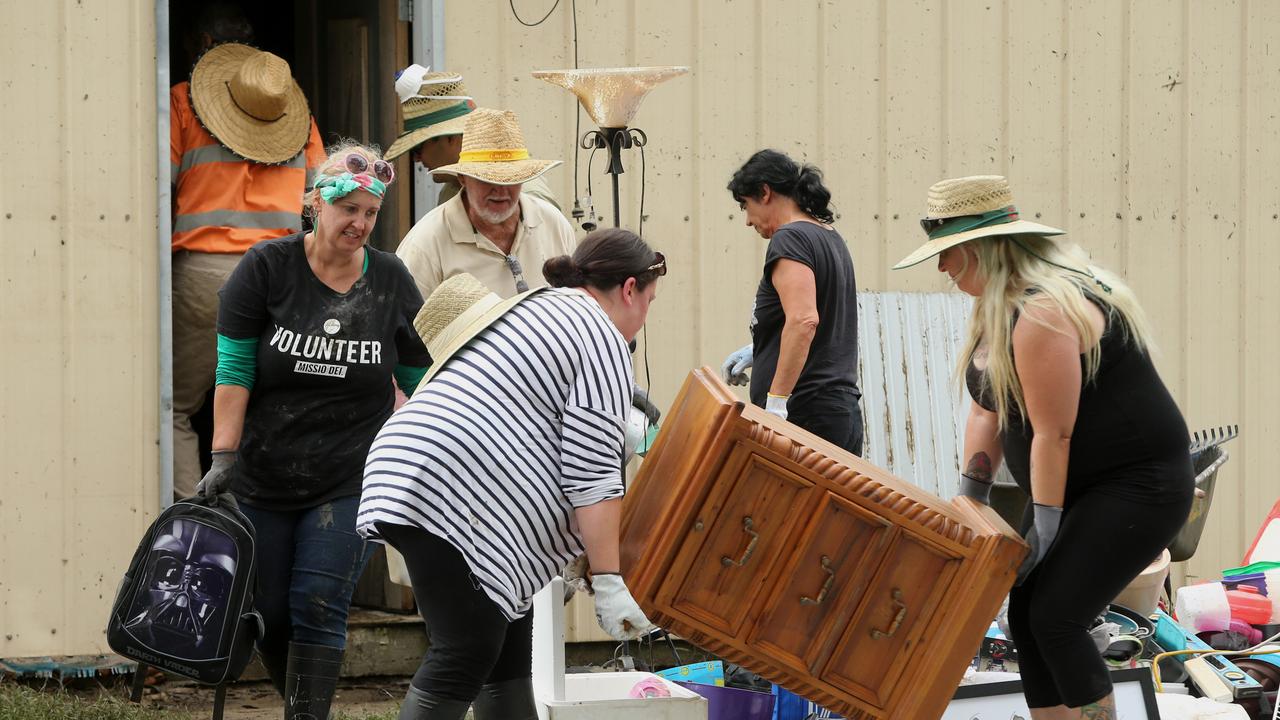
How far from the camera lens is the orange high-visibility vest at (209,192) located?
18.6 feet

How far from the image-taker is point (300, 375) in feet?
13.2

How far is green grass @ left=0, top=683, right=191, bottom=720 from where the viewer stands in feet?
15.0

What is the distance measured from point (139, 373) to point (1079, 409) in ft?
10.5

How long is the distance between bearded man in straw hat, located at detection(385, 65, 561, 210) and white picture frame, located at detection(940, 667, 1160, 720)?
2.05 metres

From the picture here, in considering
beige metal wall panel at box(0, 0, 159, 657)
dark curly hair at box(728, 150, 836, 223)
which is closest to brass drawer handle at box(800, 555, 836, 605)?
dark curly hair at box(728, 150, 836, 223)

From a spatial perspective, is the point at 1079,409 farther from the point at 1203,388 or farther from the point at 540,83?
the point at 1203,388

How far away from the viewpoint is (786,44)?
6.01m

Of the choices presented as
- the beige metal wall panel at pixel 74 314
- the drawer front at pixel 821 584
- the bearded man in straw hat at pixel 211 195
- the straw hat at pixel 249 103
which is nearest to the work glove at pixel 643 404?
the drawer front at pixel 821 584

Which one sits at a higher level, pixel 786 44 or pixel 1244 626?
pixel 786 44

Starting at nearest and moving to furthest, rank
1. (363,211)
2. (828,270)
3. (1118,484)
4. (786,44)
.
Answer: (1118,484)
(363,211)
(828,270)
(786,44)

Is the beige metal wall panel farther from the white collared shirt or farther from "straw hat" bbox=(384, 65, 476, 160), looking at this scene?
the white collared shirt

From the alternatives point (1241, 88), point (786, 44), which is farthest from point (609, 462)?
point (1241, 88)

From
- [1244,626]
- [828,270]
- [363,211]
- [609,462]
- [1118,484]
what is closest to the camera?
[609,462]

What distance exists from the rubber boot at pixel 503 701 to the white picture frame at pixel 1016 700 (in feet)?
4.20
